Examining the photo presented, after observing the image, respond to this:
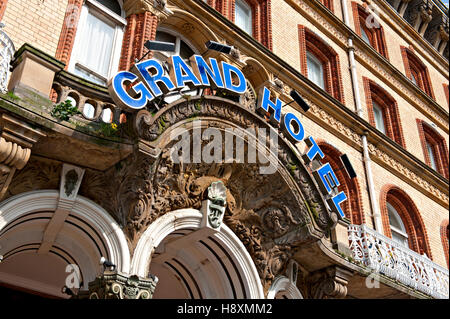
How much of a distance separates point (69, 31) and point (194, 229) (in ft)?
15.8

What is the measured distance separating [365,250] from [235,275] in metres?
3.69

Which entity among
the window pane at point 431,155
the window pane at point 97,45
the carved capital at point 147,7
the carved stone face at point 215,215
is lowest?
the carved stone face at point 215,215

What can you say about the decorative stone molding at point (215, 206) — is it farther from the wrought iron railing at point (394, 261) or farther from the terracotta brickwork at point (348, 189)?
the terracotta brickwork at point (348, 189)

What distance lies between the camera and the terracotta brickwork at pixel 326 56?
16.5 m

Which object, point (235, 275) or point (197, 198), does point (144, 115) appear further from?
point (235, 275)

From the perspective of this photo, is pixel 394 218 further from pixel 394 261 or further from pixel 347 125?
pixel 394 261

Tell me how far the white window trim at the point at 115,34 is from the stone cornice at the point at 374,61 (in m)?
7.86

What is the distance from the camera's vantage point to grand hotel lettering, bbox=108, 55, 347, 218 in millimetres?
7829

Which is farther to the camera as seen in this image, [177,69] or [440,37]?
[440,37]

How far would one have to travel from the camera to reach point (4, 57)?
7109 millimetres

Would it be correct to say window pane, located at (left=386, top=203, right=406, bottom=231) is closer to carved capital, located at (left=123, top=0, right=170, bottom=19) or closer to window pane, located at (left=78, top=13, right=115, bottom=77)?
carved capital, located at (left=123, top=0, right=170, bottom=19)

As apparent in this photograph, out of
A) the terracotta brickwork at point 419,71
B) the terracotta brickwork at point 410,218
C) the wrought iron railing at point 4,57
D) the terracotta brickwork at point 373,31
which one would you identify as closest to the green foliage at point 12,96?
the wrought iron railing at point 4,57

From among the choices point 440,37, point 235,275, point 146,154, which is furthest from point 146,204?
point 440,37

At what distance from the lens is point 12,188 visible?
738 centimetres
